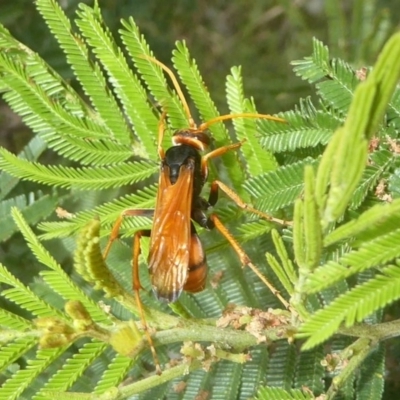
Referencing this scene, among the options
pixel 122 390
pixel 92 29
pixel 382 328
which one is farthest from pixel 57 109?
pixel 382 328

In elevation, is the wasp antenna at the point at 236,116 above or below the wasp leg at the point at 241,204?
above

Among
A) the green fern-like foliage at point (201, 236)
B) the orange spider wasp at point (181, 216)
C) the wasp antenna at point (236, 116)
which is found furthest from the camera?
the orange spider wasp at point (181, 216)

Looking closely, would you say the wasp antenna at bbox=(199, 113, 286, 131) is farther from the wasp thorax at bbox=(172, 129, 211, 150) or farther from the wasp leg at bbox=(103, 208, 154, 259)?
the wasp leg at bbox=(103, 208, 154, 259)

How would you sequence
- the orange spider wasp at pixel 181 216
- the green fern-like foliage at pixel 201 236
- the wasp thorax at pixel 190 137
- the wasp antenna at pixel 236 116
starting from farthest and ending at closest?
the wasp thorax at pixel 190 137
the orange spider wasp at pixel 181 216
the wasp antenna at pixel 236 116
the green fern-like foliage at pixel 201 236

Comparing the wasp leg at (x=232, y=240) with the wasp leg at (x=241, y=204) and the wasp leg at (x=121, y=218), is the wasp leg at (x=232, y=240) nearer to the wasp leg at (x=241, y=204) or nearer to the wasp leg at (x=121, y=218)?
the wasp leg at (x=241, y=204)

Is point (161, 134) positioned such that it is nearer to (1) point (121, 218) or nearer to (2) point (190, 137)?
(2) point (190, 137)

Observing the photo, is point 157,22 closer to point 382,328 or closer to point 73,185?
point 73,185

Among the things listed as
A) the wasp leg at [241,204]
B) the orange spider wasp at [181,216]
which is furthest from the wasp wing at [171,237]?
the wasp leg at [241,204]
